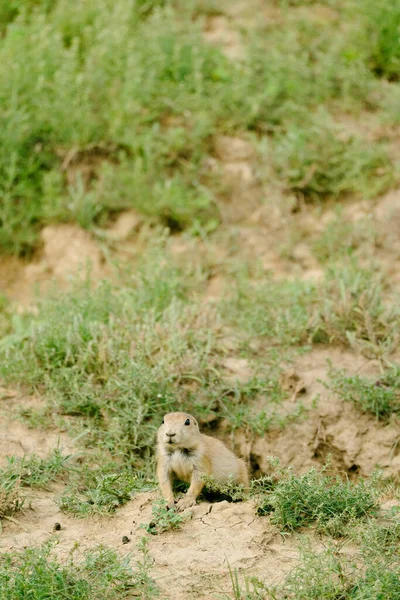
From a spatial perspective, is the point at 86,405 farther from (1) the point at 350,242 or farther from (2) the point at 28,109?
(2) the point at 28,109

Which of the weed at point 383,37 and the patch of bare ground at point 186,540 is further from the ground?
the weed at point 383,37

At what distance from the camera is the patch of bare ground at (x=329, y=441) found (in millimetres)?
5605

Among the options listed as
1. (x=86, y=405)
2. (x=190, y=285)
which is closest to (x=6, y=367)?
(x=86, y=405)

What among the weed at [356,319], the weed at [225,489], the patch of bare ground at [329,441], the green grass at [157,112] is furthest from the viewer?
the green grass at [157,112]

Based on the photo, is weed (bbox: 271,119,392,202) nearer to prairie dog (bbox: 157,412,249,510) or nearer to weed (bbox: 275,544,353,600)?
prairie dog (bbox: 157,412,249,510)

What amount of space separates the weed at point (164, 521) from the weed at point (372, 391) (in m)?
1.78

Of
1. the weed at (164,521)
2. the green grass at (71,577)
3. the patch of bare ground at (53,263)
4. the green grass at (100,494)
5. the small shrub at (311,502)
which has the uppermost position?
the small shrub at (311,502)

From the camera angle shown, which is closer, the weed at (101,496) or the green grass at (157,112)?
the weed at (101,496)

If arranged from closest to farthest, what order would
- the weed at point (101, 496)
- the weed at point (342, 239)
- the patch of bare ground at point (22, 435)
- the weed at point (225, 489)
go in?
the weed at point (101, 496) < the weed at point (225, 489) < the patch of bare ground at point (22, 435) < the weed at point (342, 239)

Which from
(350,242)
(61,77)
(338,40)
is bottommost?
(350,242)

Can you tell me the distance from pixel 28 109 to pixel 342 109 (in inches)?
127

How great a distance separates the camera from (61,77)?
8.19 m

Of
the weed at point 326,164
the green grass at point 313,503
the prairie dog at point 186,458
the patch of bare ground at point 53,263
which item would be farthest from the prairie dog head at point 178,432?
the weed at point 326,164

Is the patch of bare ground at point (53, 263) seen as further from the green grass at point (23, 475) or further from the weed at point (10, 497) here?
the weed at point (10, 497)
